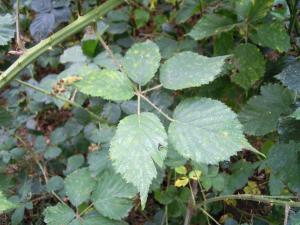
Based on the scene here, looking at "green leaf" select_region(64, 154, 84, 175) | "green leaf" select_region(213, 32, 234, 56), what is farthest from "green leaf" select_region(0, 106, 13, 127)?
"green leaf" select_region(213, 32, 234, 56)

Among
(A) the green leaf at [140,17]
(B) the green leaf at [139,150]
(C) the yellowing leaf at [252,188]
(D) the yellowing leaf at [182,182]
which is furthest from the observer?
(A) the green leaf at [140,17]

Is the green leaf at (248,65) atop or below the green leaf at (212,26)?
below

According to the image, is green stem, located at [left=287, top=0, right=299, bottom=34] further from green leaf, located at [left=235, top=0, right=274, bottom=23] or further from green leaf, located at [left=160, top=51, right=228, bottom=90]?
green leaf, located at [left=160, top=51, right=228, bottom=90]

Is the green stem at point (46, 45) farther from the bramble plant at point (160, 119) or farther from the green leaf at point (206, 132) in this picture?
the green leaf at point (206, 132)

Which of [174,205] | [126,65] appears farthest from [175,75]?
[174,205]

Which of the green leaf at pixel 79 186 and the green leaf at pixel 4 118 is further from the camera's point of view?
the green leaf at pixel 4 118

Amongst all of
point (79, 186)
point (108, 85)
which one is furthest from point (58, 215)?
point (108, 85)

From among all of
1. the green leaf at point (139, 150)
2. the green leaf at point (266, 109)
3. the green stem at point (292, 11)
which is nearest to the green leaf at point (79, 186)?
the green leaf at point (139, 150)
